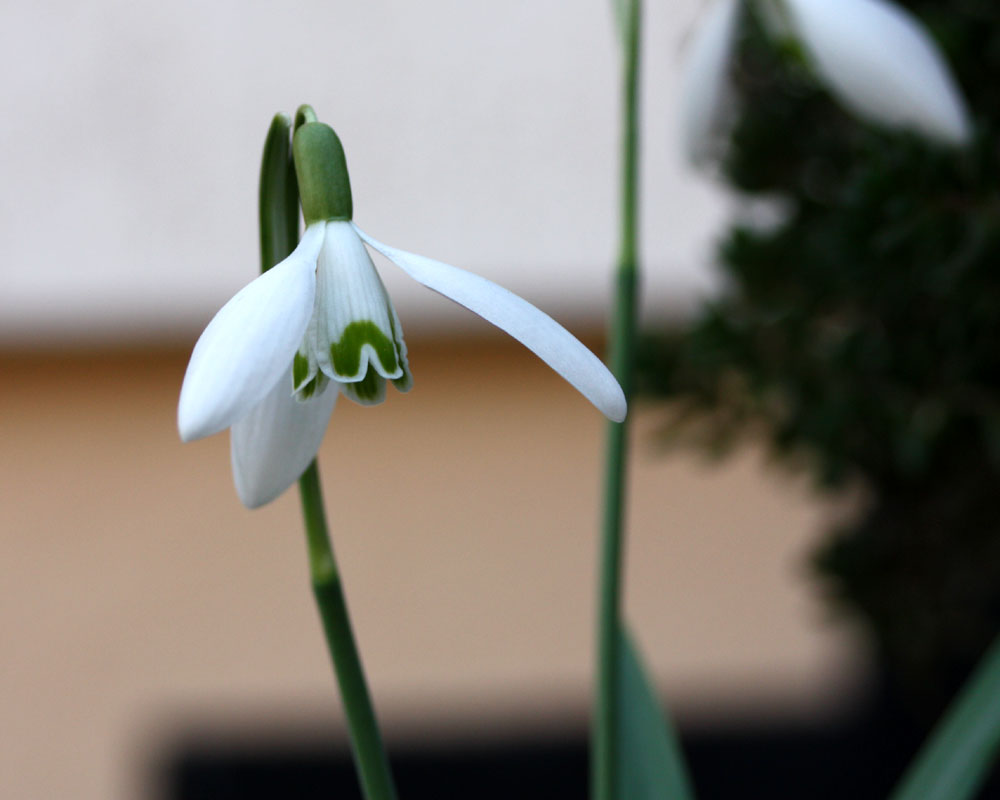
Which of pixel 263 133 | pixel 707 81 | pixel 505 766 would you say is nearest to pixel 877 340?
pixel 707 81

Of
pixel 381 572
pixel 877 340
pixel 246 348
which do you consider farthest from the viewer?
pixel 381 572

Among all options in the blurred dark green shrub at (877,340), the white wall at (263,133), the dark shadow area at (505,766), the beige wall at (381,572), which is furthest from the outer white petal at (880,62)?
the dark shadow area at (505,766)

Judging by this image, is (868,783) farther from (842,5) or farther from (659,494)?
(842,5)

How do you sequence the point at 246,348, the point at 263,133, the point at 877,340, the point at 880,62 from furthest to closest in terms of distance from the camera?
1. the point at 263,133
2. the point at 877,340
3. the point at 880,62
4. the point at 246,348

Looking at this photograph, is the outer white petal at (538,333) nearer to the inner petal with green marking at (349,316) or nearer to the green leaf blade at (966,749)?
the inner petal with green marking at (349,316)

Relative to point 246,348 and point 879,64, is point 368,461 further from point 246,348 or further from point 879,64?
point 246,348

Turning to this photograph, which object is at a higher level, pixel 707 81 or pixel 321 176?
pixel 707 81

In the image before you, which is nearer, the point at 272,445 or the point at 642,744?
the point at 272,445

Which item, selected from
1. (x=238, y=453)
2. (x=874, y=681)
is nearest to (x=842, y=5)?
(x=238, y=453)

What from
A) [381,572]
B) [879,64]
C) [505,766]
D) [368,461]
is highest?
[368,461]
